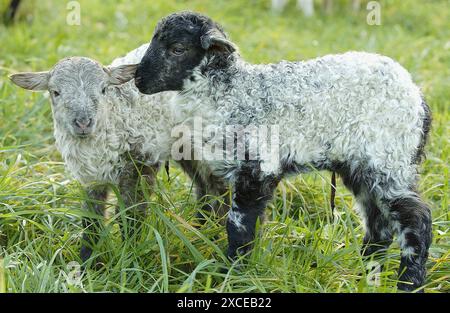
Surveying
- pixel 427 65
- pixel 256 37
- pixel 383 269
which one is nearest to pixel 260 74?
pixel 383 269

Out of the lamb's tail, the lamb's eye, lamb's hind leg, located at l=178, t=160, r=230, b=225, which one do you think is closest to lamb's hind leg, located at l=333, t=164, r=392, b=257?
the lamb's tail

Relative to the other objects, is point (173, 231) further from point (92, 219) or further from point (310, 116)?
point (310, 116)

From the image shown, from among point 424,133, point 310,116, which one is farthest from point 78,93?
point 424,133

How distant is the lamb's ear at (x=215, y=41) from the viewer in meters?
4.20

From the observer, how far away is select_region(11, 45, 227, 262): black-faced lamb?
4.41m

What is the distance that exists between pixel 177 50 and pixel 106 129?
70 centimetres

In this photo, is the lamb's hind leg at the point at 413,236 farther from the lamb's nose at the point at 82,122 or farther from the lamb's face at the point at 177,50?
the lamb's nose at the point at 82,122

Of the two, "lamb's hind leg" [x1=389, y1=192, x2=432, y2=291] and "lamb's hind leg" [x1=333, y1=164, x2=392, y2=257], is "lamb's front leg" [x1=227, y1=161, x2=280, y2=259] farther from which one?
"lamb's hind leg" [x1=389, y1=192, x2=432, y2=291]

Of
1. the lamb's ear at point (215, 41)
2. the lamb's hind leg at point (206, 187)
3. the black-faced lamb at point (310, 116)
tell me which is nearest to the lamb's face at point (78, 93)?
the black-faced lamb at point (310, 116)

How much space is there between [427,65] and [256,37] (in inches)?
86.7

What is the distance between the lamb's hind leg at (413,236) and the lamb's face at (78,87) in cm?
176

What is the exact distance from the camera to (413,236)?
4.21 metres
